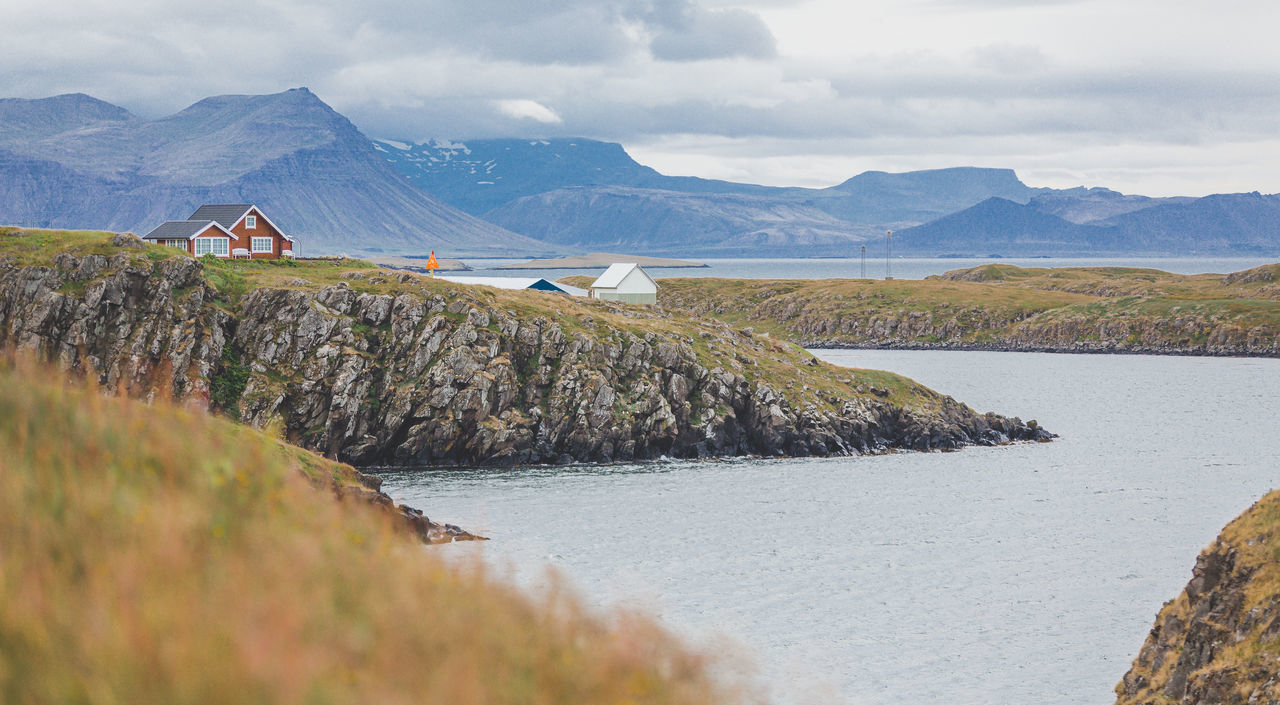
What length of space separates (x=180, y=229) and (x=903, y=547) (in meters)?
84.4

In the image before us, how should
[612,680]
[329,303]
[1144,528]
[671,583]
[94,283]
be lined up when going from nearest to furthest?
[612,680]
[671,583]
[1144,528]
[94,283]
[329,303]

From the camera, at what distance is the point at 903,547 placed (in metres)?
63.7

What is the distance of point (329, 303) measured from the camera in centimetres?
8856

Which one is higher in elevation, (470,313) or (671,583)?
(470,313)

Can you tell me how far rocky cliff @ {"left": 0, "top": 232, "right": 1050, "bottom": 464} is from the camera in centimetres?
8112

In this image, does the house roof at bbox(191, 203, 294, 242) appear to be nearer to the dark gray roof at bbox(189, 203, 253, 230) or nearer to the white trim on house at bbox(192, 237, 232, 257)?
the dark gray roof at bbox(189, 203, 253, 230)

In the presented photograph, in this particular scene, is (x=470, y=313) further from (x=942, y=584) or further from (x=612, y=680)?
(x=612, y=680)

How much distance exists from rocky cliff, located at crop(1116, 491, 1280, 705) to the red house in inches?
3908

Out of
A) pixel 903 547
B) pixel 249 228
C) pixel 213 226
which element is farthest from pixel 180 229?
pixel 903 547

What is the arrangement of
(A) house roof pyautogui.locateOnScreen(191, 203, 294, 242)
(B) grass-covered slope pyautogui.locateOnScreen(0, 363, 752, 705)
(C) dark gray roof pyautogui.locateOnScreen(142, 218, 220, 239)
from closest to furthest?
(B) grass-covered slope pyautogui.locateOnScreen(0, 363, 752, 705) → (C) dark gray roof pyautogui.locateOnScreen(142, 218, 220, 239) → (A) house roof pyautogui.locateOnScreen(191, 203, 294, 242)

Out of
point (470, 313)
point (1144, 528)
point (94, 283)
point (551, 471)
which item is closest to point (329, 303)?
point (470, 313)

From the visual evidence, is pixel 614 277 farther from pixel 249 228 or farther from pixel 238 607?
pixel 238 607

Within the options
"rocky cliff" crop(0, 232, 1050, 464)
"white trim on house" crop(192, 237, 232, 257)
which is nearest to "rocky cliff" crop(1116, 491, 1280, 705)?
"rocky cliff" crop(0, 232, 1050, 464)

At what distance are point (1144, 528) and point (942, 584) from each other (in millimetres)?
22338
